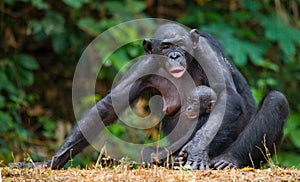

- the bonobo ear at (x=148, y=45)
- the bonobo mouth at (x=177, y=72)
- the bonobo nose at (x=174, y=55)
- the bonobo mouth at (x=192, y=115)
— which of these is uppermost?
the bonobo ear at (x=148, y=45)

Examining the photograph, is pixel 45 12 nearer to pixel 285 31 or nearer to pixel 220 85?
pixel 285 31

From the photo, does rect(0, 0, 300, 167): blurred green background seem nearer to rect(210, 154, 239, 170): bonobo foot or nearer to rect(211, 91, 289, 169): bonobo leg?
rect(211, 91, 289, 169): bonobo leg

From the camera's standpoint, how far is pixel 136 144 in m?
9.65

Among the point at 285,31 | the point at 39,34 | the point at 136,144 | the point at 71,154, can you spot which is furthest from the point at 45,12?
the point at 71,154

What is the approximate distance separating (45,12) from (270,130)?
475 centimetres

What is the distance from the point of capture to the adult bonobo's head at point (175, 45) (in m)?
6.48

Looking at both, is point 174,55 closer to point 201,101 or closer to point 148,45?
point 148,45

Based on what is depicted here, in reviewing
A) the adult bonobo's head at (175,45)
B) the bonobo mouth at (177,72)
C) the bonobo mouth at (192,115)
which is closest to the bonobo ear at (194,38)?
the adult bonobo's head at (175,45)

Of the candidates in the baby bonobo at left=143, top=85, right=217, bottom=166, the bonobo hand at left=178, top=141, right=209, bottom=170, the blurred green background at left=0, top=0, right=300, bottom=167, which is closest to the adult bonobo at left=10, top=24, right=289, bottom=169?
the baby bonobo at left=143, top=85, right=217, bottom=166

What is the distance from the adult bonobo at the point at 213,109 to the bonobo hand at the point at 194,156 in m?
0.20

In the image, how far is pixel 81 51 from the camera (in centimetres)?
1047

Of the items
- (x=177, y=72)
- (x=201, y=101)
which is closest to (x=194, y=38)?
(x=177, y=72)

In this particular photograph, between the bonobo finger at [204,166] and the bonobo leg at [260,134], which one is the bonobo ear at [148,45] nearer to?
the bonobo leg at [260,134]

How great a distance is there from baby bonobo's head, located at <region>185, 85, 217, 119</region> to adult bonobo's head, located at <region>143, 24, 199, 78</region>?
0.83ft
